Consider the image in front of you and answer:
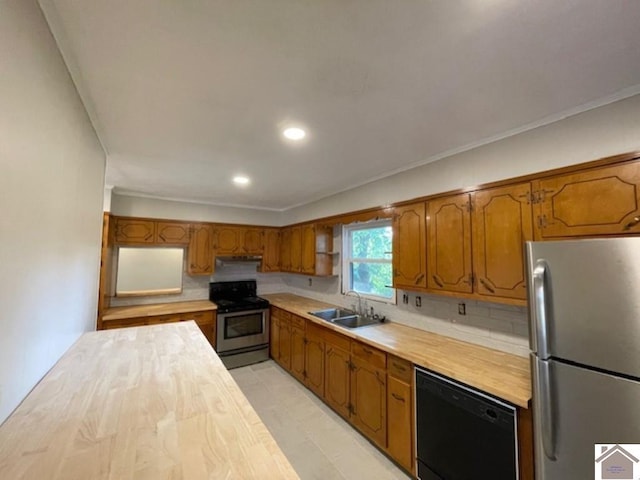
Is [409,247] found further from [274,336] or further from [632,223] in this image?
[274,336]

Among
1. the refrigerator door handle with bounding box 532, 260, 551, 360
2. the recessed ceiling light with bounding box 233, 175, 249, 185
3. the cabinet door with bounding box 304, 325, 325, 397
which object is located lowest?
the cabinet door with bounding box 304, 325, 325, 397

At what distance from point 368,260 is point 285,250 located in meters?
1.71

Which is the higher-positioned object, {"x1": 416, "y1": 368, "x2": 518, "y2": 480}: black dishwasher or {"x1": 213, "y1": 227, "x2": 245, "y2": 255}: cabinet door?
{"x1": 213, "y1": 227, "x2": 245, "y2": 255}: cabinet door

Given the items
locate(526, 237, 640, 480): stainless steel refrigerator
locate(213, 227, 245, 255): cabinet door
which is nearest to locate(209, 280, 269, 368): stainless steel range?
locate(213, 227, 245, 255): cabinet door

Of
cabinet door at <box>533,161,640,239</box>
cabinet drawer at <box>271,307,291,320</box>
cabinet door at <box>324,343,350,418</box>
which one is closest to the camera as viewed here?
cabinet door at <box>533,161,640,239</box>

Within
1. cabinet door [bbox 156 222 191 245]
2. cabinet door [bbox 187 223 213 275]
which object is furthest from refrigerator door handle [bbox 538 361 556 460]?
cabinet door [bbox 156 222 191 245]

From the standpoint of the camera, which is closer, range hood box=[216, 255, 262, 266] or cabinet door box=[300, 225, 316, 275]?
cabinet door box=[300, 225, 316, 275]

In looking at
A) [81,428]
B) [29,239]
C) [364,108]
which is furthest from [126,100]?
[81,428]

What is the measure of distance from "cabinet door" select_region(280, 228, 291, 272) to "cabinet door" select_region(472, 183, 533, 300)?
3010 mm

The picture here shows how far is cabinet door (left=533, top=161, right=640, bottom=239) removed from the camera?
133cm

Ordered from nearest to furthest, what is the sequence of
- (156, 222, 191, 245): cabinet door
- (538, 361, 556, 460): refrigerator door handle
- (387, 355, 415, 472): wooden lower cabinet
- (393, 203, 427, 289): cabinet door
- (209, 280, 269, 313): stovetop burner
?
(538, 361, 556, 460): refrigerator door handle, (387, 355, 415, 472): wooden lower cabinet, (393, 203, 427, 289): cabinet door, (156, 222, 191, 245): cabinet door, (209, 280, 269, 313): stovetop burner

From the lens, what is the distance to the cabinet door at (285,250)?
4500 millimetres

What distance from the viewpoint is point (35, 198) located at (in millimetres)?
971

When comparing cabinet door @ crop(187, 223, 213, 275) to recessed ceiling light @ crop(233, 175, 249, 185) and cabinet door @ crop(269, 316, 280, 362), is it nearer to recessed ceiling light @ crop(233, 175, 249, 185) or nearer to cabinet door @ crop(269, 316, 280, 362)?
cabinet door @ crop(269, 316, 280, 362)
